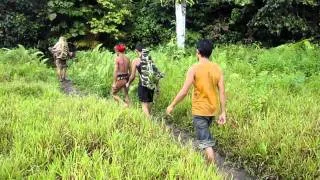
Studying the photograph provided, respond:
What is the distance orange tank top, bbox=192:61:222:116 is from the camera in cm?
681

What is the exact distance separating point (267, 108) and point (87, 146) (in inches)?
175

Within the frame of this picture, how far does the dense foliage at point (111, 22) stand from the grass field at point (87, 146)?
597 inches

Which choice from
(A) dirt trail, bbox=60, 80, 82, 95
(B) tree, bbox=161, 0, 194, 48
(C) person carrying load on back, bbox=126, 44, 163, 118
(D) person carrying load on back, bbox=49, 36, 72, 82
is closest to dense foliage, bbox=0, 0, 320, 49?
(B) tree, bbox=161, 0, 194, 48

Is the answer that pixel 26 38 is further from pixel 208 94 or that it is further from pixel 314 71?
pixel 208 94

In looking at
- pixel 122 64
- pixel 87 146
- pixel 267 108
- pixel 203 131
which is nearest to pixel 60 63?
pixel 122 64

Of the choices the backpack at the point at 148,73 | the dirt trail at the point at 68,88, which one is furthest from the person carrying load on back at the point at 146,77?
the dirt trail at the point at 68,88

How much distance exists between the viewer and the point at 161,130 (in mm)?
7199

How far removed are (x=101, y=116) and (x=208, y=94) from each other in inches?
72.0

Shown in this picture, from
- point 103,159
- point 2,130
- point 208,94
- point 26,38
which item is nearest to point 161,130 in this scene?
point 208,94

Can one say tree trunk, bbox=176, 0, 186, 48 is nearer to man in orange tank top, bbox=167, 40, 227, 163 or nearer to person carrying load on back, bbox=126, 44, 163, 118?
person carrying load on back, bbox=126, 44, 163, 118

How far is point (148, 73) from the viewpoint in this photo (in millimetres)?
9828

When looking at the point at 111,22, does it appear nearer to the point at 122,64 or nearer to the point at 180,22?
the point at 180,22

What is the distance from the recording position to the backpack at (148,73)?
387 inches

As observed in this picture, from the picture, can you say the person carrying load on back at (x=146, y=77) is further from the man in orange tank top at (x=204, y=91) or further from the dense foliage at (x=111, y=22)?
the dense foliage at (x=111, y=22)
